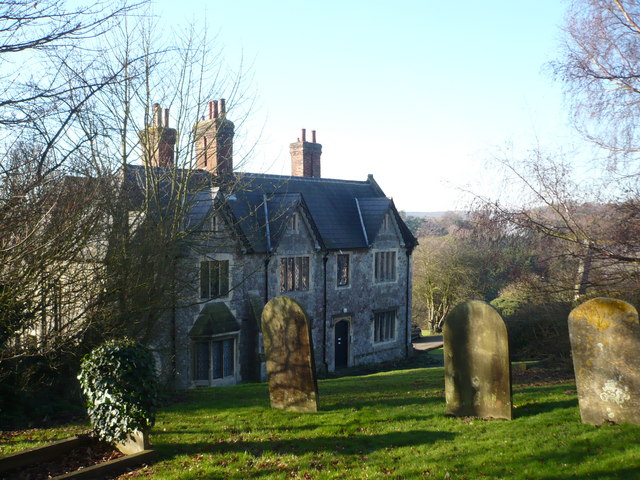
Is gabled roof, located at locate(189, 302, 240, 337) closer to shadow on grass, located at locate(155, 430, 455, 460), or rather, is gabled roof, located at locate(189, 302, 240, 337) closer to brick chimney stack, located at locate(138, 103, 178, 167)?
brick chimney stack, located at locate(138, 103, 178, 167)

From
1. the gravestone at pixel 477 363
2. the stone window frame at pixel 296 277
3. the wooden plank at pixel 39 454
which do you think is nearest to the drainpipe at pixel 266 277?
the stone window frame at pixel 296 277

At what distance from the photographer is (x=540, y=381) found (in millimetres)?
14273

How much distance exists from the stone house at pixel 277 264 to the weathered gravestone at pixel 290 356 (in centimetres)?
515

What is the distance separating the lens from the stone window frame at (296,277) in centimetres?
2389

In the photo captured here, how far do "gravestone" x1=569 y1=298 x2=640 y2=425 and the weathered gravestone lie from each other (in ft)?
A: 16.1

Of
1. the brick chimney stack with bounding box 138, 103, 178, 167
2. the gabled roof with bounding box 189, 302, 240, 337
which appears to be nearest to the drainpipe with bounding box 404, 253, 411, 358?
the gabled roof with bounding box 189, 302, 240, 337

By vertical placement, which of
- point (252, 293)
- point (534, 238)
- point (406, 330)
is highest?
point (534, 238)

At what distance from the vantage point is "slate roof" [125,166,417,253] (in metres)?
22.3

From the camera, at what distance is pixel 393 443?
8898 mm

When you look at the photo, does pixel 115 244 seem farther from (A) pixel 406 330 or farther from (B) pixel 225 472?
(A) pixel 406 330

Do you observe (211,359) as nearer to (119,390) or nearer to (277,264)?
(277,264)

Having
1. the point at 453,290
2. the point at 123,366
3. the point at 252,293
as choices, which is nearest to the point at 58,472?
the point at 123,366

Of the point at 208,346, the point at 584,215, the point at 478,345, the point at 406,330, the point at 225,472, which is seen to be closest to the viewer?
the point at 225,472

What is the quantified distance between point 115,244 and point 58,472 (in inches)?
261
